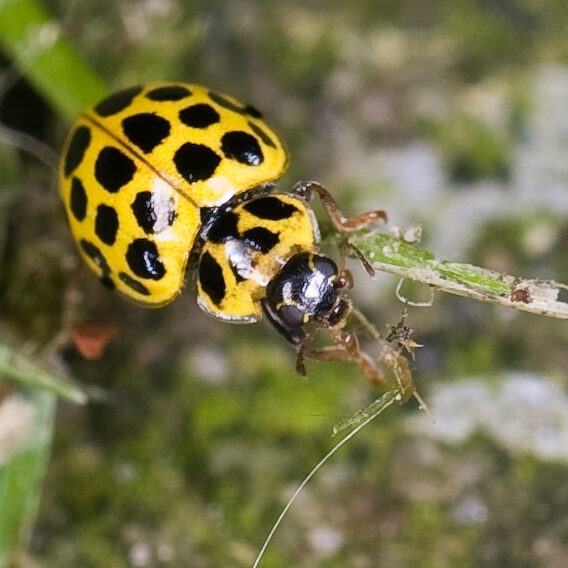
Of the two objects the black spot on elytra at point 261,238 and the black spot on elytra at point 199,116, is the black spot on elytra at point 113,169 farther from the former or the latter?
the black spot on elytra at point 261,238

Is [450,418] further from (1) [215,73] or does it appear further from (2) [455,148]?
(1) [215,73]

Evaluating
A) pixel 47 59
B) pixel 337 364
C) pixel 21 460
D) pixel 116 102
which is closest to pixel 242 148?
pixel 116 102

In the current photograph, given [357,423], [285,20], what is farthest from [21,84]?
[357,423]

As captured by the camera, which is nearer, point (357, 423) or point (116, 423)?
point (357, 423)

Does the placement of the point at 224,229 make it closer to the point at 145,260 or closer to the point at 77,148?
the point at 145,260

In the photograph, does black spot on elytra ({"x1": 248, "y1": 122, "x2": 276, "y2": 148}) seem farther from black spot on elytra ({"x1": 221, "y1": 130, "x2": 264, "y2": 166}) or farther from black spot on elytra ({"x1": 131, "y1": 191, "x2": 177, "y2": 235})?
black spot on elytra ({"x1": 131, "y1": 191, "x2": 177, "y2": 235})
